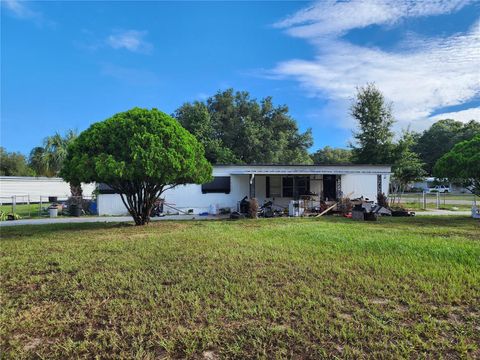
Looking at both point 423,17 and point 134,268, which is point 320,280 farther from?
point 423,17

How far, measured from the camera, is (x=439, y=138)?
158 feet

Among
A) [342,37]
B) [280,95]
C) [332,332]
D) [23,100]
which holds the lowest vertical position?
[332,332]

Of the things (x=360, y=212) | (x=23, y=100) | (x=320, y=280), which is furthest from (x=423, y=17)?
(x=23, y=100)

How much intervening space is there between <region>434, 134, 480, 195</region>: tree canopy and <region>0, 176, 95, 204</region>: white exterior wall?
25.3 meters

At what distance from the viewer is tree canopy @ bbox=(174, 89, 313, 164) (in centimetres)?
2573

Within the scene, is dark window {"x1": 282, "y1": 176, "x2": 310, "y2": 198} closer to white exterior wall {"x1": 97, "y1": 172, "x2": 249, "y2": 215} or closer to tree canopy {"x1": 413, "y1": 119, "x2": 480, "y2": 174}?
white exterior wall {"x1": 97, "y1": 172, "x2": 249, "y2": 215}

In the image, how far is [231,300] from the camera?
3.58m

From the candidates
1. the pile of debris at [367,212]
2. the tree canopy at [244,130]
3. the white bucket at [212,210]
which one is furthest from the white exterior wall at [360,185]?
the tree canopy at [244,130]

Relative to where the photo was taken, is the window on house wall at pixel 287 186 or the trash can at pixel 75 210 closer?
the trash can at pixel 75 210

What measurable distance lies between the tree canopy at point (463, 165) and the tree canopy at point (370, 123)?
11.0 metres

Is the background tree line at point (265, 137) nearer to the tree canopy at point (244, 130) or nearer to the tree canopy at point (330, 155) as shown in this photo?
the tree canopy at point (244, 130)

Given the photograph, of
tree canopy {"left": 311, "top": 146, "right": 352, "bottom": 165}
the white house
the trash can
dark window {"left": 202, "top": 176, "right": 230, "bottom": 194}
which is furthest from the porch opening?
tree canopy {"left": 311, "top": 146, "right": 352, "bottom": 165}

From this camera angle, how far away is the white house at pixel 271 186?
51.2 feet

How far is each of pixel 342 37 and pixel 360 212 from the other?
6895mm
